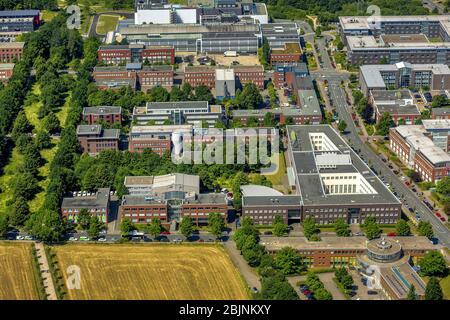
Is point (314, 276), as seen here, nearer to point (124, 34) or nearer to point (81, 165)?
point (81, 165)

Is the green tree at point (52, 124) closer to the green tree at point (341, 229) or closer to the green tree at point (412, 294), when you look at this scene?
the green tree at point (341, 229)

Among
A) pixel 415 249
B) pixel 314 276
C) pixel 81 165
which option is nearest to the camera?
pixel 314 276

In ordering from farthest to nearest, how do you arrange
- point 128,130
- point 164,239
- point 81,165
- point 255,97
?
point 255,97 → point 128,130 → point 81,165 → point 164,239

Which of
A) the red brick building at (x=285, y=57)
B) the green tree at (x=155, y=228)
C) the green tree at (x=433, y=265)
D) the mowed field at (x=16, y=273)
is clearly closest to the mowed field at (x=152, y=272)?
the green tree at (x=155, y=228)

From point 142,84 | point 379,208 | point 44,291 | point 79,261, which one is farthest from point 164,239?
point 142,84

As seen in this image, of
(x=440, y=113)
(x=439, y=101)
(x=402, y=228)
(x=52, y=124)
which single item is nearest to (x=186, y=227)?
(x=402, y=228)
